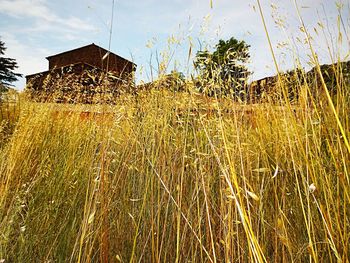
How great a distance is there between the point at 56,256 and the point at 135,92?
1.18 m

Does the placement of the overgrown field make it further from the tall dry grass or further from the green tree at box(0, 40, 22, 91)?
the green tree at box(0, 40, 22, 91)

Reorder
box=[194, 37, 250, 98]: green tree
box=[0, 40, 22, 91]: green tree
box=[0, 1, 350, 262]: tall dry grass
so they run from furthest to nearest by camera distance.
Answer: box=[0, 40, 22, 91]: green tree → box=[194, 37, 250, 98]: green tree → box=[0, 1, 350, 262]: tall dry grass

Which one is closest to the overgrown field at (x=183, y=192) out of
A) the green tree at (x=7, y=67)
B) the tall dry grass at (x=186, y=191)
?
the tall dry grass at (x=186, y=191)

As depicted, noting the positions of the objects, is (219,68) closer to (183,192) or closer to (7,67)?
(183,192)

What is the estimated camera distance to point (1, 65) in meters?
25.5

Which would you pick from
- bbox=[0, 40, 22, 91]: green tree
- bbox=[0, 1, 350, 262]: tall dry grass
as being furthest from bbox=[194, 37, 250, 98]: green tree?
bbox=[0, 40, 22, 91]: green tree

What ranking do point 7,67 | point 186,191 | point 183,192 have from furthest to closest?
point 7,67
point 186,191
point 183,192

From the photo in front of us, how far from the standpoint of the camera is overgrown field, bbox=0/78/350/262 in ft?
3.04

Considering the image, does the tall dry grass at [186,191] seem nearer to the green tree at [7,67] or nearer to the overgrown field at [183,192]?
the overgrown field at [183,192]

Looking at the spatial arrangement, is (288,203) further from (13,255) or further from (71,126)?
(71,126)

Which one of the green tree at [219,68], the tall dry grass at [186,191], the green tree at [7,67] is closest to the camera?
the tall dry grass at [186,191]

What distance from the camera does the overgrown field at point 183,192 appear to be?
0.93m

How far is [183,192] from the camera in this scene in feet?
4.61

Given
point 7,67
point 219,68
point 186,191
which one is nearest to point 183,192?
point 186,191
